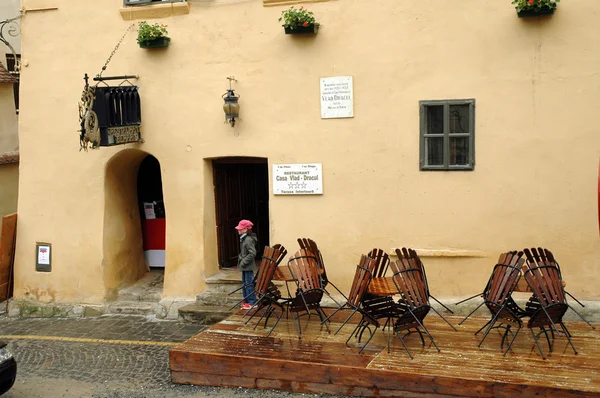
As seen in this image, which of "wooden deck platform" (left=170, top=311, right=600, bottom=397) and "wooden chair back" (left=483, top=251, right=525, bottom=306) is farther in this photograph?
"wooden chair back" (left=483, top=251, right=525, bottom=306)

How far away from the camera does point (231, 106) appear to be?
10.1 m

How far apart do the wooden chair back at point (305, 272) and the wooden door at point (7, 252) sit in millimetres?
5717

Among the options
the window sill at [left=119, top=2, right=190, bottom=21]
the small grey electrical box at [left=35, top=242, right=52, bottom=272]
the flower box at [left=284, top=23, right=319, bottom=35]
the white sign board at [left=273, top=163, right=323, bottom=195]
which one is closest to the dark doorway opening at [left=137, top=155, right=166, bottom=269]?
the small grey electrical box at [left=35, top=242, right=52, bottom=272]

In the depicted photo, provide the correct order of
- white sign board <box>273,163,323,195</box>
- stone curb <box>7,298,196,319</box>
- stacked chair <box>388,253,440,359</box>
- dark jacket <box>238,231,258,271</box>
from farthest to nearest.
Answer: stone curb <box>7,298,196,319</box>, white sign board <box>273,163,323,195</box>, dark jacket <box>238,231,258,271</box>, stacked chair <box>388,253,440,359</box>

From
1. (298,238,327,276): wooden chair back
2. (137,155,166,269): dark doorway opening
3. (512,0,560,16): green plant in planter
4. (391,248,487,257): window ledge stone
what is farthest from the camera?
(137,155,166,269): dark doorway opening

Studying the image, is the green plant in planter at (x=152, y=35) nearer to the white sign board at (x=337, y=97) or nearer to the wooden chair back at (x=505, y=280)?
the white sign board at (x=337, y=97)

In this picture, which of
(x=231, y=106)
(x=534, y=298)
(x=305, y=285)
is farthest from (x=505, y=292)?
(x=231, y=106)

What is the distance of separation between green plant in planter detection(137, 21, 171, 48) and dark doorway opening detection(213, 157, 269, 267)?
80.7 inches

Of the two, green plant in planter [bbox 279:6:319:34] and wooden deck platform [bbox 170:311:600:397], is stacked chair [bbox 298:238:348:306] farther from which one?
green plant in planter [bbox 279:6:319:34]

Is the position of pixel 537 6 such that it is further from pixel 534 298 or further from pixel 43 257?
pixel 43 257

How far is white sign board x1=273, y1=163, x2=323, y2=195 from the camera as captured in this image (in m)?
10.1

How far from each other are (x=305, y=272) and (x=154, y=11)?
510 cm

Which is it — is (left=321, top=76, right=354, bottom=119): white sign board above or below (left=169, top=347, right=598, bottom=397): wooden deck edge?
above

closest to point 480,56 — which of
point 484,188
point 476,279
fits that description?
point 484,188
